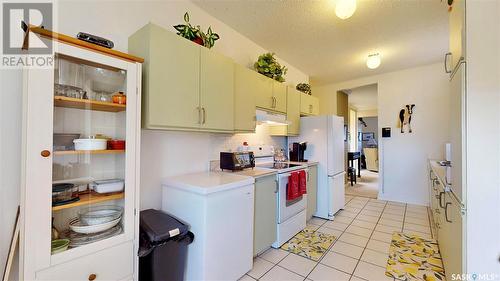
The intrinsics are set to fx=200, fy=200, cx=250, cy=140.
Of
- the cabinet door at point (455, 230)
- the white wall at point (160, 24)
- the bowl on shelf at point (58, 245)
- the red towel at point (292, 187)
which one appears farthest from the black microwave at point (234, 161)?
the cabinet door at point (455, 230)

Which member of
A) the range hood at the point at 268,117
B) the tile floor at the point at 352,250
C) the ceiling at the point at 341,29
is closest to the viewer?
the tile floor at the point at 352,250

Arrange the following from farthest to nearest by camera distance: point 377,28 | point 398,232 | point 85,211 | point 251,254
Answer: point 398,232 → point 377,28 → point 251,254 → point 85,211

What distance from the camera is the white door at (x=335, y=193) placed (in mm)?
3170

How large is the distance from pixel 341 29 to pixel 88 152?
2969 millimetres

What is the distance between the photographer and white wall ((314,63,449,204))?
373 centimetres

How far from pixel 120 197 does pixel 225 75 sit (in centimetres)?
138

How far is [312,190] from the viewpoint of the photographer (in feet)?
10.2

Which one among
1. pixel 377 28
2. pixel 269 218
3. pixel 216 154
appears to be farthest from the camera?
pixel 377 28

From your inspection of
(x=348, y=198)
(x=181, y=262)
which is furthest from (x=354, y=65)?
(x=181, y=262)

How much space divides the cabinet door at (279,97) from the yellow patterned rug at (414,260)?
84.1 inches

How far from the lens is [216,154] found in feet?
7.79

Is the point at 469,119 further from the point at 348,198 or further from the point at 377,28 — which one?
the point at 348,198

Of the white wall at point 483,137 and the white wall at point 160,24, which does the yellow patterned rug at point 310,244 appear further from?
the white wall at point 160,24

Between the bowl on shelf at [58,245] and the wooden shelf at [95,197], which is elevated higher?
the wooden shelf at [95,197]
